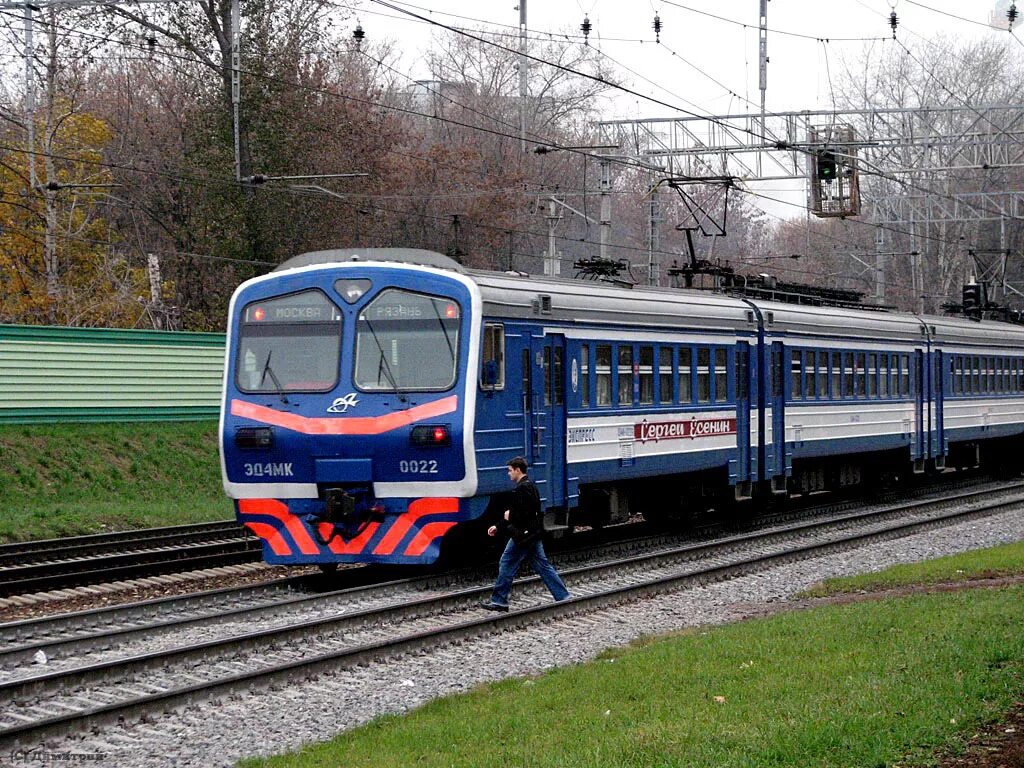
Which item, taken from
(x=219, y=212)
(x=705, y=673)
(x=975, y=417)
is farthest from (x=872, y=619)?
(x=219, y=212)

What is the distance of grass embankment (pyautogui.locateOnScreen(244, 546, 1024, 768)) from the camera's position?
26.0ft

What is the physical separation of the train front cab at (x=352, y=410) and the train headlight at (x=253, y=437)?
0.01 meters

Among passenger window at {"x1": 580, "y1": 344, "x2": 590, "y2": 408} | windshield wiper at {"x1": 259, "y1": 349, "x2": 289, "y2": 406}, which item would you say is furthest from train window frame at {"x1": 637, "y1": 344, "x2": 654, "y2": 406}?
windshield wiper at {"x1": 259, "y1": 349, "x2": 289, "y2": 406}

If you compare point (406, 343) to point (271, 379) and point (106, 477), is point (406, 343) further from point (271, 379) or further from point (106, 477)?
point (106, 477)

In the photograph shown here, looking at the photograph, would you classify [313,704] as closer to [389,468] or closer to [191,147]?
[389,468]

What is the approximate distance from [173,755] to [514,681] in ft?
8.98

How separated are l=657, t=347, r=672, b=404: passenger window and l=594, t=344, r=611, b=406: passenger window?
4.49 feet

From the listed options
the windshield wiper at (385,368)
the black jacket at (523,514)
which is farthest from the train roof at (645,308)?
the black jacket at (523,514)

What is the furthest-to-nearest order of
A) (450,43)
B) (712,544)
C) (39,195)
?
(450,43)
(39,195)
(712,544)

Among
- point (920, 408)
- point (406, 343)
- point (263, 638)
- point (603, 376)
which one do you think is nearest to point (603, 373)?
point (603, 376)

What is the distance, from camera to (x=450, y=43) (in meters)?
67.2

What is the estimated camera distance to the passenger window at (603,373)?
18.0 m

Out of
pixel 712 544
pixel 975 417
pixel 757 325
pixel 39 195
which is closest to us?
pixel 712 544

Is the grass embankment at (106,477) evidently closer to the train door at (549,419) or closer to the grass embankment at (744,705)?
the train door at (549,419)
